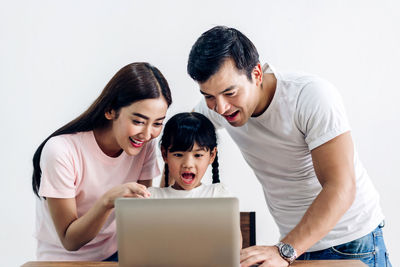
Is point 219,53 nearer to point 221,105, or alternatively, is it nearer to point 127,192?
point 221,105

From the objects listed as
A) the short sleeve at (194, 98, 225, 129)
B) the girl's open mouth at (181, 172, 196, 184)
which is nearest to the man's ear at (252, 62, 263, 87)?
the short sleeve at (194, 98, 225, 129)

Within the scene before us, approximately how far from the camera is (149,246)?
1179 millimetres

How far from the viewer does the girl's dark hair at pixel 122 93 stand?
1614 millimetres

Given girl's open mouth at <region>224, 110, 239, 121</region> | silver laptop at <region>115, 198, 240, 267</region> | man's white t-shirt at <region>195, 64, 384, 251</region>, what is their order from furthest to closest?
girl's open mouth at <region>224, 110, 239, 121</region> < man's white t-shirt at <region>195, 64, 384, 251</region> < silver laptop at <region>115, 198, 240, 267</region>

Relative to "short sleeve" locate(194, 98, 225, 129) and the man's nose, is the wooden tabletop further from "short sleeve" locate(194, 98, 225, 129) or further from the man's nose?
"short sleeve" locate(194, 98, 225, 129)

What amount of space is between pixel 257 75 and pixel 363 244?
2.24 feet

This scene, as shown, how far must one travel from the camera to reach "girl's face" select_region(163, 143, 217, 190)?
1771mm

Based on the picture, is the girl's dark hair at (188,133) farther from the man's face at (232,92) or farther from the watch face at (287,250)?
the watch face at (287,250)

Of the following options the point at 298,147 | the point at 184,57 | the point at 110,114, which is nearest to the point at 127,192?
the point at 110,114

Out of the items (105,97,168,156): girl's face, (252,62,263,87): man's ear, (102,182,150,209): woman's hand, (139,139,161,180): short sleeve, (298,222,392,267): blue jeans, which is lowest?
(298,222,392,267): blue jeans

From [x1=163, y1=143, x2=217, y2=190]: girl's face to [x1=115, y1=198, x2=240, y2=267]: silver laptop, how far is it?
0.59 m

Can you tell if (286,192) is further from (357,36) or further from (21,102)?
(21,102)

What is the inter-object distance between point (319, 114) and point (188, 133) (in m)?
0.53

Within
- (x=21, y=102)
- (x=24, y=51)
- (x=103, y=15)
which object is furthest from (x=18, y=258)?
(x=103, y=15)
